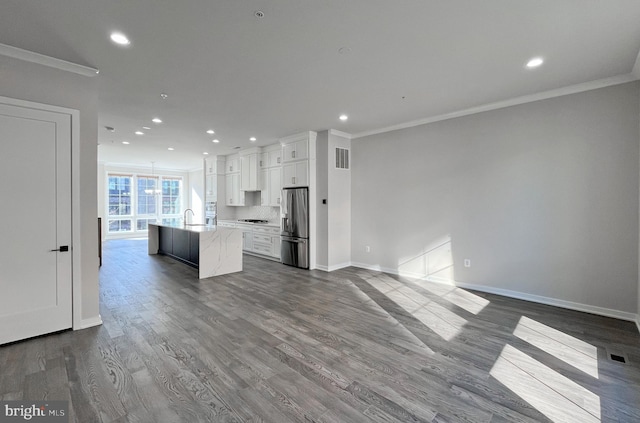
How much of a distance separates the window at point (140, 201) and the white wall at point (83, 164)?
7654mm

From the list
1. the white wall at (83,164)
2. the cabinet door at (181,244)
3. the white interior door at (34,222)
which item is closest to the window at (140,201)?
the cabinet door at (181,244)

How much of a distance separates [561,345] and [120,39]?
5246 mm

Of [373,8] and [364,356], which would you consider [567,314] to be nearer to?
[364,356]

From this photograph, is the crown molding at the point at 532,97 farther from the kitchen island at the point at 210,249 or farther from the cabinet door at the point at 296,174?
the kitchen island at the point at 210,249

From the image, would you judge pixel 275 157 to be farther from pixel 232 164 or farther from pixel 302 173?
pixel 232 164

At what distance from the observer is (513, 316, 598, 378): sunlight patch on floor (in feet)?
8.24

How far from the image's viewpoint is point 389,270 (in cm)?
574

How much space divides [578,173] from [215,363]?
494cm

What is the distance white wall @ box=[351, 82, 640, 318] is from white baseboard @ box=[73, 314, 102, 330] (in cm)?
469

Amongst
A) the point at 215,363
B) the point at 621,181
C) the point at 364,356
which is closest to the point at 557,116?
the point at 621,181

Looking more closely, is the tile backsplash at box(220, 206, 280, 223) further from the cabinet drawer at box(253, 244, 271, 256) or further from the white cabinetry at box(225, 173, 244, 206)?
the cabinet drawer at box(253, 244, 271, 256)

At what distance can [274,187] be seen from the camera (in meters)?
7.36

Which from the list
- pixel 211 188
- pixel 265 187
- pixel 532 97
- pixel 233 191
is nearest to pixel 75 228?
pixel 265 187

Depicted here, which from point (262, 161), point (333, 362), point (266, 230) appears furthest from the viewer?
Result: point (262, 161)
